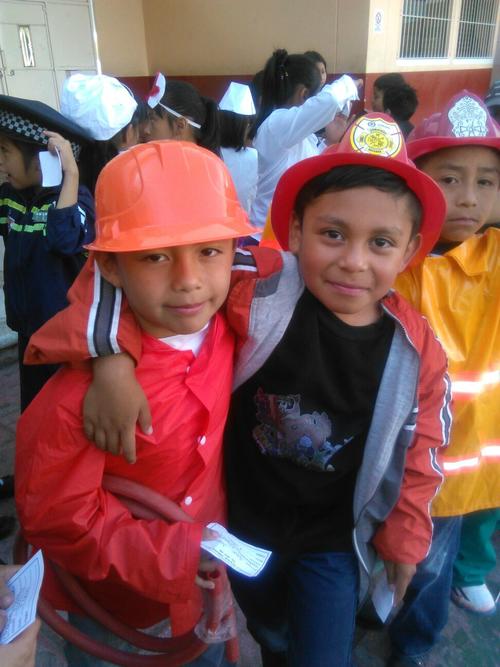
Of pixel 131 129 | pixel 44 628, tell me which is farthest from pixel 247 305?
pixel 131 129

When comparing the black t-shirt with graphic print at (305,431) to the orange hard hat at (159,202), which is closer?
the orange hard hat at (159,202)

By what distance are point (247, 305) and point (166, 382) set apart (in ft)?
0.94

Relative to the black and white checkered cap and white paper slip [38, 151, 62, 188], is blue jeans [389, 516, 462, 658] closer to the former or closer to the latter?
white paper slip [38, 151, 62, 188]

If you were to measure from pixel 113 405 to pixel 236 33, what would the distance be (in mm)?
9523

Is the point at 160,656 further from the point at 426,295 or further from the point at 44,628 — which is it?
the point at 426,295

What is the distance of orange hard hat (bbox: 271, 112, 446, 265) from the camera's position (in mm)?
1356

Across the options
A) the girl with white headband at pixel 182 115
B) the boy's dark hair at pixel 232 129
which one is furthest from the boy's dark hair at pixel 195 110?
the boy's dark hair at pixel 232 129

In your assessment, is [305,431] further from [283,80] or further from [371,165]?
[283,80]

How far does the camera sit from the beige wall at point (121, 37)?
28.6 ft

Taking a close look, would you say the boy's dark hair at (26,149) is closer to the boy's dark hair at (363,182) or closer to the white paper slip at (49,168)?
the white paper slip at (49,168)

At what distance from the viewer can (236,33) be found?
9180 mm

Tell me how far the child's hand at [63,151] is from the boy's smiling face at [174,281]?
1420 mm

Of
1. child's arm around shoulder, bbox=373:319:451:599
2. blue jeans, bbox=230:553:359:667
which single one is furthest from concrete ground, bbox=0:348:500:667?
child's arm around shoulder, bbox=373:319:451:599

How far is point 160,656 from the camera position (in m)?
1.48
